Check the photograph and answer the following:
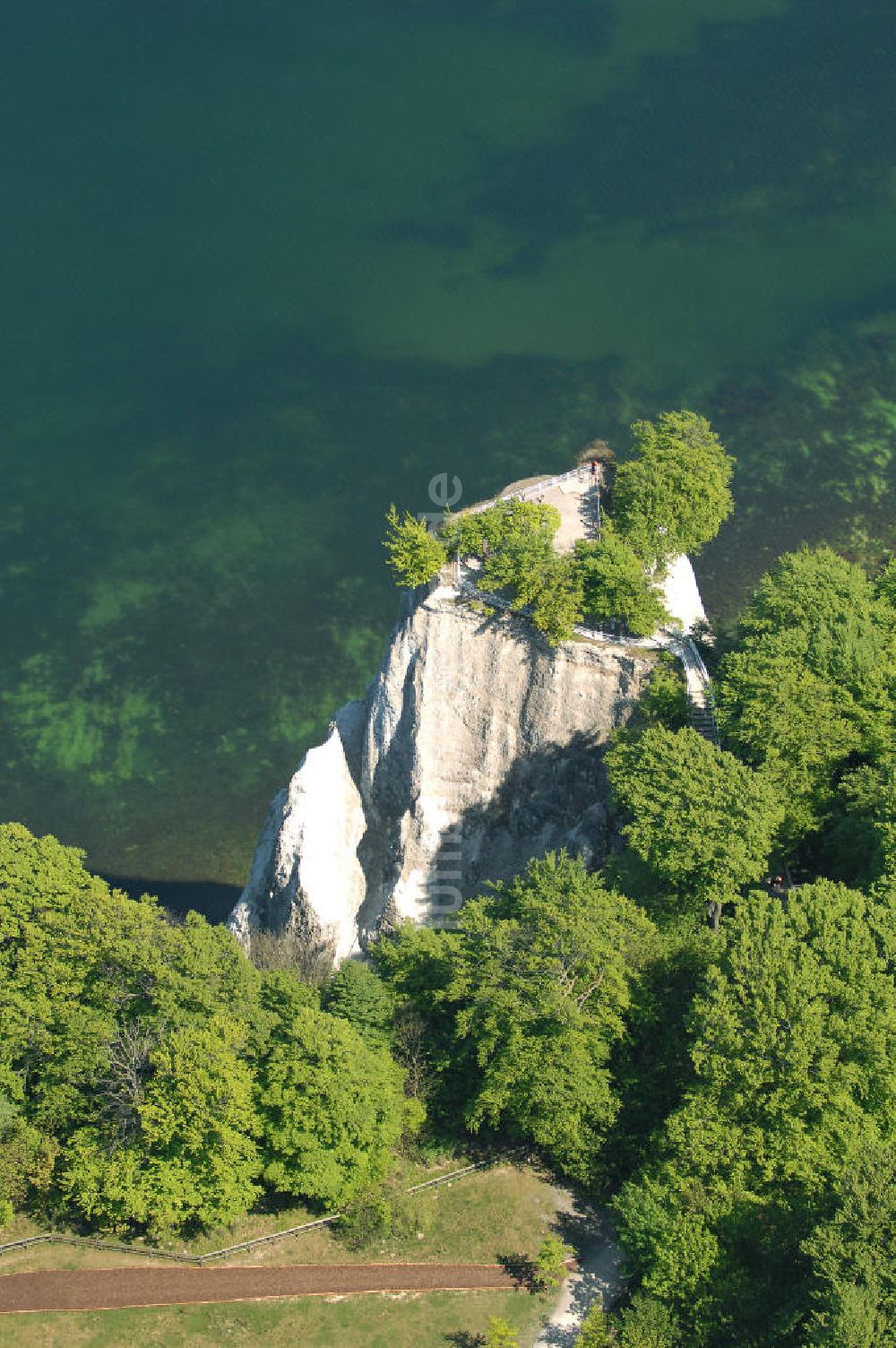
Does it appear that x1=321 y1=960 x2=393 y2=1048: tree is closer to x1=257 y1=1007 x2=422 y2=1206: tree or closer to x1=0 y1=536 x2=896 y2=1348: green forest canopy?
x1=0 y1=536 x2=896 y2=1348: green forest canopy

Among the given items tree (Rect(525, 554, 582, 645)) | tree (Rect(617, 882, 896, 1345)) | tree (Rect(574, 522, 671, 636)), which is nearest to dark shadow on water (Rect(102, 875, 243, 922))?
tree (Rect(525, 554, 582, 645))

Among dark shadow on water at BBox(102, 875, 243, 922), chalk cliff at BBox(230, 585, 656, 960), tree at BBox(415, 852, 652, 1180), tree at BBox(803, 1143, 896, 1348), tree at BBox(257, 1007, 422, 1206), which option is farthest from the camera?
dark shadow on water at BBox(102, 875, 243, 922)

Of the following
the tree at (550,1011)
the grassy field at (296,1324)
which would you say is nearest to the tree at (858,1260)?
the tree at (550,1011)

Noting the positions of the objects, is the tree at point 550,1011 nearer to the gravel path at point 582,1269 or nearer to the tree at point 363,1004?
the gravel path at point 582,1269

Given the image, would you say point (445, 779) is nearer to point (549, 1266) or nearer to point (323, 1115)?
point (323, 1115)

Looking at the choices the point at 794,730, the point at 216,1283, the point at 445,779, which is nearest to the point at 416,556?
the point at 445,779
